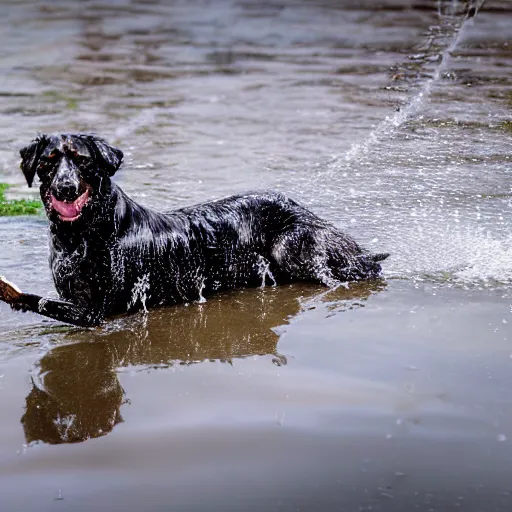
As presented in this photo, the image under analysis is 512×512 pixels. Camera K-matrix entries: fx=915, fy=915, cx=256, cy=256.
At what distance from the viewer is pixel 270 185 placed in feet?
31.1

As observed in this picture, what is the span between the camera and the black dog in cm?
Answer: 580

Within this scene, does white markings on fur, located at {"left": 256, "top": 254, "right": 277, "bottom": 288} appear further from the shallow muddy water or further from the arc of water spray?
the arc of water spray

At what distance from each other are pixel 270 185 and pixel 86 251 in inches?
148

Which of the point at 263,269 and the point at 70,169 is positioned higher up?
the point at 70,169

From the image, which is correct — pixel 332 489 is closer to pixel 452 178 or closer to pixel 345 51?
pixel 452 178

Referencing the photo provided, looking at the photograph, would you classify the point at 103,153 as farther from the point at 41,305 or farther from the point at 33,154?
the point at 41,305

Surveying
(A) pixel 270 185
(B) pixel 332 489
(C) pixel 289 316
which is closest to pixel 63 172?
(C) pixel 289 316

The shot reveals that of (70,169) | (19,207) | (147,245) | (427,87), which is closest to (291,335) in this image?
(147,245)

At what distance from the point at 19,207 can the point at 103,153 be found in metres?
3.05

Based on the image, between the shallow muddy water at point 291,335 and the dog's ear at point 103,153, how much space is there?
1.02m

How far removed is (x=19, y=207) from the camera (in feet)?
28.3

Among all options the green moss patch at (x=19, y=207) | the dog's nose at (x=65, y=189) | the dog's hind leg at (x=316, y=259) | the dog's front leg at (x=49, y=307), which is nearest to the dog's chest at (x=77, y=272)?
the dog's front leg at (x=49, y=307)

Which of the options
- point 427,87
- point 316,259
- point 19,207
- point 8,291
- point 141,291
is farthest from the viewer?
point 427,87

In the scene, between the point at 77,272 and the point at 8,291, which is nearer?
the point at 8,291
